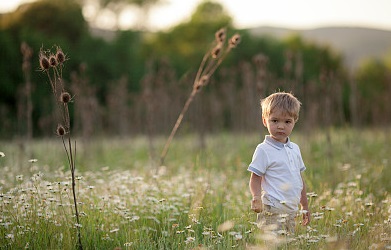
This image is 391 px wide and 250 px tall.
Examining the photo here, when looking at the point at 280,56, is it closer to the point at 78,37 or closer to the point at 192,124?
the point at 78,37

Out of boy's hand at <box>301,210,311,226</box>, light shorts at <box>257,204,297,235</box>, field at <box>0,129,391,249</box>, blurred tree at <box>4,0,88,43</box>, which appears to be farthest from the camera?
blurred tree at <box>4,0,88,43</box>

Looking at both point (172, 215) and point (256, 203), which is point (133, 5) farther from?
point (256, 203)

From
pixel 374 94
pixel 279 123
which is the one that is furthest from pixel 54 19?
pixel 279 123

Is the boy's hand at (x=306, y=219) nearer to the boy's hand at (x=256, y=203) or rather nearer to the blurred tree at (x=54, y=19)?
the boy's hand at (x=256, y=203)

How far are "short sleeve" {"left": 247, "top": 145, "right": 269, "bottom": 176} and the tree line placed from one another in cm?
321

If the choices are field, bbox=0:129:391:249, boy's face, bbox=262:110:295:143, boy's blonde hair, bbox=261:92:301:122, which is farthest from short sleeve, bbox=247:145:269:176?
field, bbox=0:129:391:249

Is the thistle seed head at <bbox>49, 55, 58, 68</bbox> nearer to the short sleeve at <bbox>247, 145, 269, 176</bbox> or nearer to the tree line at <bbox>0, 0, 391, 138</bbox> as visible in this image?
the short sleeve at <bbox>247, 145, 269, 176</bbox>

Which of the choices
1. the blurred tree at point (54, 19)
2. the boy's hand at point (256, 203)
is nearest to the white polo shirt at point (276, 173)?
the boy's hand at point (256, 203)

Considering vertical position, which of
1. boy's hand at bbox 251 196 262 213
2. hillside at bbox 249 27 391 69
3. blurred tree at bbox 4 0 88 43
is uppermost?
hillside at bbox 249 27 391 69

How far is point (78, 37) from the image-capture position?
893 inches

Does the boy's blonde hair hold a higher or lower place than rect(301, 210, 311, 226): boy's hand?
higher

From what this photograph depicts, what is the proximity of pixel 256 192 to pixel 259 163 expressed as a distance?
0.69ft

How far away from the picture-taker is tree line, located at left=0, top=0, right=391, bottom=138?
11.8m

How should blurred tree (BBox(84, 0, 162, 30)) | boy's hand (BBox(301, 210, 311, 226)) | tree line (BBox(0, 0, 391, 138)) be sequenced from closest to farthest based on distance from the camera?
boy's hand (BBox(301, 210, 311, 226))
tree line (BBox(0, 0, 391, 138))
blurred tree (BBox(84, 0, 162, 30))
